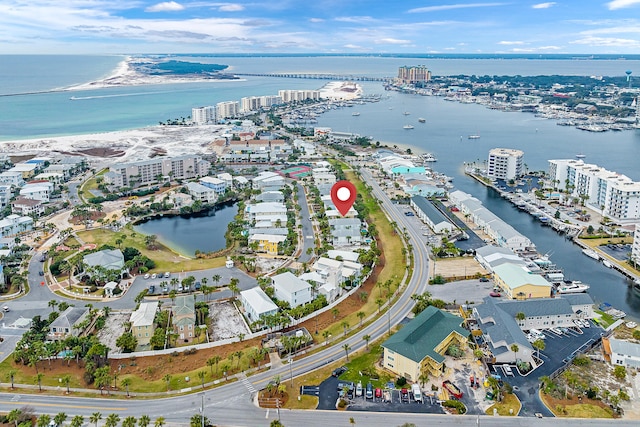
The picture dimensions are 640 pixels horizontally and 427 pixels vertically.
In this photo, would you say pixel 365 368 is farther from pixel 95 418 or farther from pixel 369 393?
pixel 95 418

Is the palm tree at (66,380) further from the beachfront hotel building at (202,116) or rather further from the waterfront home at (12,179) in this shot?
the beachfront hotel building at (202,116)

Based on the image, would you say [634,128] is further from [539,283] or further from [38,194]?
[38,194]

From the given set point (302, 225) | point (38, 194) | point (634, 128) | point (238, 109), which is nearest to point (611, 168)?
point (634, 128)

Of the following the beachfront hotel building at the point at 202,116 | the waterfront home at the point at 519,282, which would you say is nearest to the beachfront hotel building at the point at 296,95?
the beachfront hotel building at the point at 202,116

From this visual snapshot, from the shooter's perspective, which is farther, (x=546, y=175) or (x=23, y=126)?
(x=23, y=126)

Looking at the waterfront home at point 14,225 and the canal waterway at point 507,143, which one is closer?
the canal waterway at point 507,143

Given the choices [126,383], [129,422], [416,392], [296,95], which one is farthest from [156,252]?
[296,95]

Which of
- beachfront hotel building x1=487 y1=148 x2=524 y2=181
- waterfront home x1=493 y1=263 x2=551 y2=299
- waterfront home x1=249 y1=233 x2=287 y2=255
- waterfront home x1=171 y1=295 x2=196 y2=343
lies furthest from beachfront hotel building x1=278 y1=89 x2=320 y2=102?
waterfront home x1=171 y1=295 x2=196 y2=343
